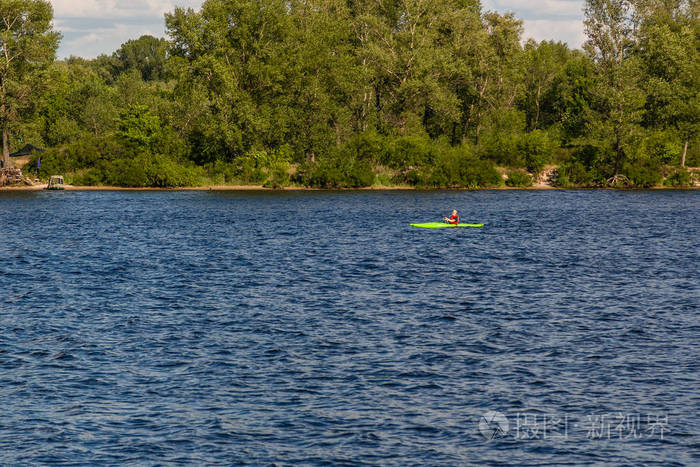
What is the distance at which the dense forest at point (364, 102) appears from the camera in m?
133

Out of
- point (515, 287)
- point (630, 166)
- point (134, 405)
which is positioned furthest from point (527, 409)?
point (630, 166)

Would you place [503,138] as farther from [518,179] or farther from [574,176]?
[574,176]

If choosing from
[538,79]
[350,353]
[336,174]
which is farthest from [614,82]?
[350,353]

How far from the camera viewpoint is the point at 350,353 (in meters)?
31.8

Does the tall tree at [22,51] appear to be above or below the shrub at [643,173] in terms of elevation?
above

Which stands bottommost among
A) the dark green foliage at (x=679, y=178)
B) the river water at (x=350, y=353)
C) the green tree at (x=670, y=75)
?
the river water at (x=350, y=353)

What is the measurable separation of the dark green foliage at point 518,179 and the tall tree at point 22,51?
78939 mm

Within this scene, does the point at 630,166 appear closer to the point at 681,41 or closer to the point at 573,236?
the point at 681,41

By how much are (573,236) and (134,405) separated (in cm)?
5725

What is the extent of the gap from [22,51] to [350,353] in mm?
114879

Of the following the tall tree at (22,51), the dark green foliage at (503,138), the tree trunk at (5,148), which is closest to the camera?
the tall tree at (22,51)

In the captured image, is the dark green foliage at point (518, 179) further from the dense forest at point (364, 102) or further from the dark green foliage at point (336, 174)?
the dark green foliage at point (336, 174)

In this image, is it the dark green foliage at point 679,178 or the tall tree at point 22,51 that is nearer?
the tall tree at point 22,51

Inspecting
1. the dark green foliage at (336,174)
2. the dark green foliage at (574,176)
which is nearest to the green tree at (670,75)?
the dark green foliage at (574,176)
